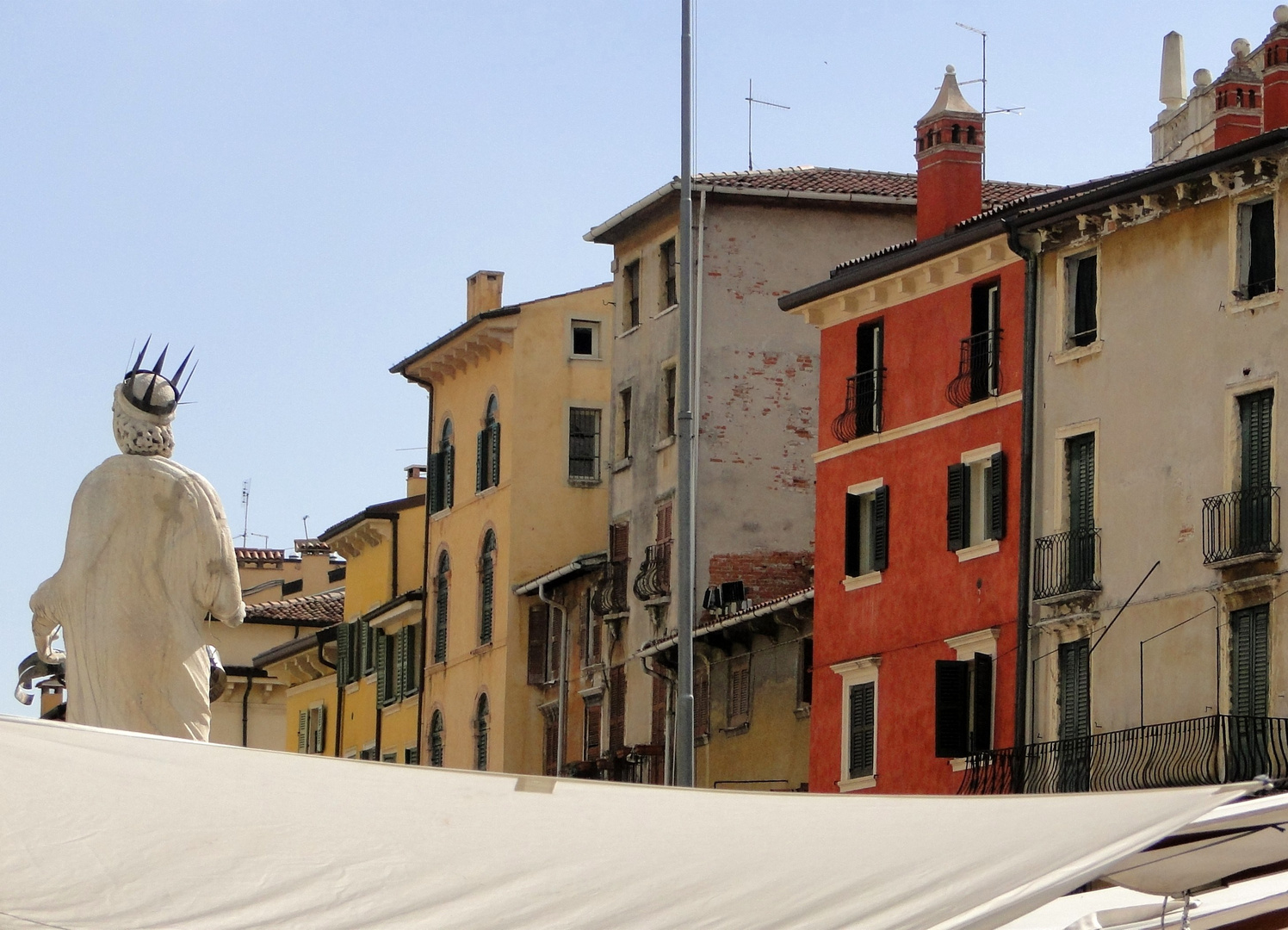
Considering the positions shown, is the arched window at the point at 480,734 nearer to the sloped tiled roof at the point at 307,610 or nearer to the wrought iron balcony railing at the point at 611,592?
the wrought iron balcony railing at the point at 611,592

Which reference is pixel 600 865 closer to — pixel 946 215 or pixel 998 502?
pixel 998 502

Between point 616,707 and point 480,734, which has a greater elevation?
point 616,707

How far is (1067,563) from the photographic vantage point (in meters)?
39.8

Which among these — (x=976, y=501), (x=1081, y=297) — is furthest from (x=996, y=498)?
(x=1081, y=297)

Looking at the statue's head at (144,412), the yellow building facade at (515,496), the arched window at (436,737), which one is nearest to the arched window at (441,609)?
the yellow building facade at (515,496)

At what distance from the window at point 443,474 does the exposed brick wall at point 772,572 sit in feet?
46.0

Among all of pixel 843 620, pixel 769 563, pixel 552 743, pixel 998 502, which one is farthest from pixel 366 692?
pixel 998 502

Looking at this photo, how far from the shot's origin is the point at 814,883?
335 inches

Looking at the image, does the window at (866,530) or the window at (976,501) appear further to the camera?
the window at (866,530)

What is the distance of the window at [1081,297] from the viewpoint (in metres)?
40.0

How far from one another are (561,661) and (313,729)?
17.7 m

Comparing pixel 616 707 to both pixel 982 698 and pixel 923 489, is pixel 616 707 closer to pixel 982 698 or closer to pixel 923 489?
pixel 923 489

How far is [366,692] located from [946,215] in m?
28.4

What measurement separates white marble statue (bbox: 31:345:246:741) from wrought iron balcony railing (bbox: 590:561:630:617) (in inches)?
1625
